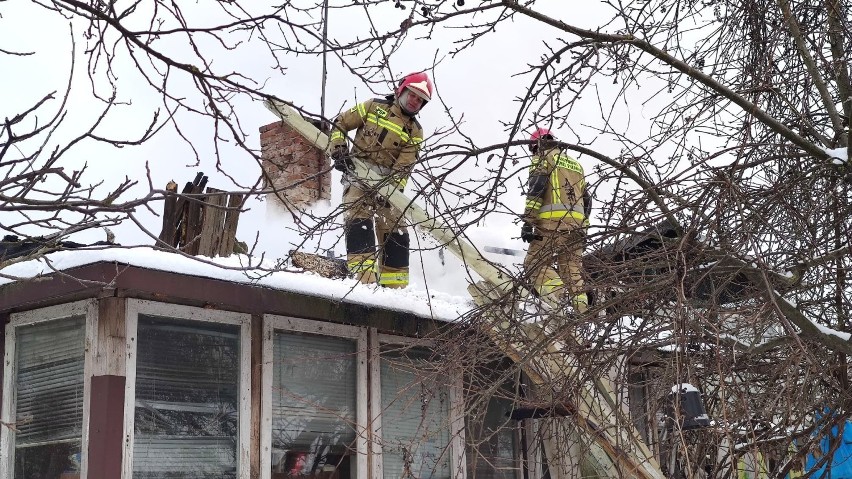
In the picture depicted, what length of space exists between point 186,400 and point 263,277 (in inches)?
67.5

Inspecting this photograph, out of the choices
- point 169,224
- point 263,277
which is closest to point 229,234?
point 169,224

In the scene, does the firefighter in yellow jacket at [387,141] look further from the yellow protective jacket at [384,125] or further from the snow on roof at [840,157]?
the snow on roof at [840,157]

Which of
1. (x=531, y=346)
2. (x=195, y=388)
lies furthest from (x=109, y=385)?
(x=531, y=346)

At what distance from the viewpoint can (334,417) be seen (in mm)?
7605

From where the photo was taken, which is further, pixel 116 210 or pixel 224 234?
pixel 224 234

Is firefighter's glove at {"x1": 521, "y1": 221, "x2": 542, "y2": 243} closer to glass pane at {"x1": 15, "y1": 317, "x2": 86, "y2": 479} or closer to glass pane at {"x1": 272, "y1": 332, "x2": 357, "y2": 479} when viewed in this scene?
glass pane at {"x1": 272, "y1": 332, "x2": 357, "y2": 479}

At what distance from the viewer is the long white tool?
19.0 feet

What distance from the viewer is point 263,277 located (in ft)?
17.6

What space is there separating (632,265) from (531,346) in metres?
0.80

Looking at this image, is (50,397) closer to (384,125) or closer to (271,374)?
(271,374)

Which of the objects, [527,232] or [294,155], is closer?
[527,232]

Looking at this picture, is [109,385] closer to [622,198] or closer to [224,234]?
[224,234]

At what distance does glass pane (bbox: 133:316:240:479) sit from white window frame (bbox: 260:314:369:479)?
0.20 m

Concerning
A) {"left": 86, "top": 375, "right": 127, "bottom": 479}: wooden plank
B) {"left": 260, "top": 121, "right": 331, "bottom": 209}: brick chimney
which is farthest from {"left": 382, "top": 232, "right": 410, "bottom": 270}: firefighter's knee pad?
{"left": 86, "top": 375, "right": 127, "bottom": 479}: wooden plank
